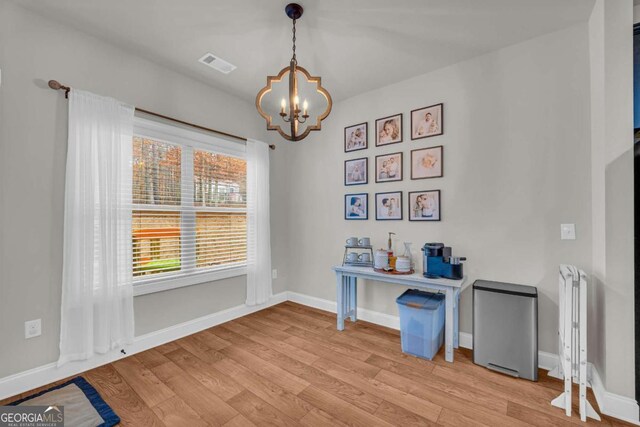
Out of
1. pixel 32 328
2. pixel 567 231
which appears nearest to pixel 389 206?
pixel 567 231

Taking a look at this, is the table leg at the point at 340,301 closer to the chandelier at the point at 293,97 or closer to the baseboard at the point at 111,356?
the baseboard at the point at 111,356

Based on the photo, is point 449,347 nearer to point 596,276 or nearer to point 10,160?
point 596,276

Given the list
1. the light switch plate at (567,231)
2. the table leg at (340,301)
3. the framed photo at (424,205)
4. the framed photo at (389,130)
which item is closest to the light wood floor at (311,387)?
the table leg at (340,301)

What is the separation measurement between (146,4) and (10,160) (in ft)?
4.70

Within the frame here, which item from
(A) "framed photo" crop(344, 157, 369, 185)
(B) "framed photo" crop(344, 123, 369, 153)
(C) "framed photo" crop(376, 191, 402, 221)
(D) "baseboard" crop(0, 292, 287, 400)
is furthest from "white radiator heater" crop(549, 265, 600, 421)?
(D) "baseboard" crop(0, 292, 287, 400)

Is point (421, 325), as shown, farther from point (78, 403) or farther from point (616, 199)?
point (78, 403)

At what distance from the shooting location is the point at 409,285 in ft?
8.44

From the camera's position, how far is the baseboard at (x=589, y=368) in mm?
1664

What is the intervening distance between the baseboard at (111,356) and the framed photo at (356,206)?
1.67 meters

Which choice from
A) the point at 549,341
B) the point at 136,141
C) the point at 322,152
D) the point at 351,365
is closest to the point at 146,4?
the point at 136,141

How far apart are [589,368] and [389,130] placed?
8.57ft

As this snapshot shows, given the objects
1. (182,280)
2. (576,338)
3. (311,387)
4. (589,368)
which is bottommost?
(311,387)

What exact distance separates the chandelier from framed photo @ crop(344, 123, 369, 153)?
1.31 feet

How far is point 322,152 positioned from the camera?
3664 millimetres
